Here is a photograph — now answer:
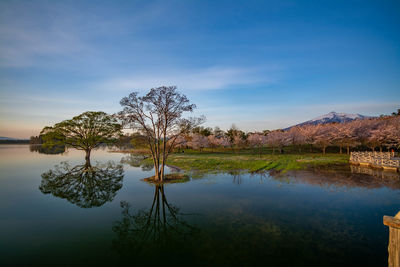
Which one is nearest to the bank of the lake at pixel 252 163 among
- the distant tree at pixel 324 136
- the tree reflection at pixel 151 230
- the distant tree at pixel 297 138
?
the distant tree at pixel 324 136

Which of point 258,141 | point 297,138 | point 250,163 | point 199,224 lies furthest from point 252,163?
point 297,138

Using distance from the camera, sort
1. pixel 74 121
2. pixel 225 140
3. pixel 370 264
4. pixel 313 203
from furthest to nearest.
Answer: pixel 225 140 → pixel 74 121 → pixel 313 203 → pixel 370 264

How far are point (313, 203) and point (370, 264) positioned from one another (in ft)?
28.2

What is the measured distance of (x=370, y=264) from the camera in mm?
8703

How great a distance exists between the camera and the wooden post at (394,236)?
544 centimetres

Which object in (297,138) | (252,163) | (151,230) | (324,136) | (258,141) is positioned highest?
(324,136)

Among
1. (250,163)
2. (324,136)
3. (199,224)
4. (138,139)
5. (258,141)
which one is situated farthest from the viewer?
(258,141)

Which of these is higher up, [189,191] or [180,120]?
[180,120]

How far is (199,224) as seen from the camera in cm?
1306

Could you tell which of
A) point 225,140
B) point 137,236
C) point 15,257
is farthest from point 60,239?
point 225,140

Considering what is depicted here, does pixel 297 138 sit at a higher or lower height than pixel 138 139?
higher

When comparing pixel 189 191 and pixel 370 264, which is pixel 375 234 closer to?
pixel 370 264

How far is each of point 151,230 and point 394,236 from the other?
11.5 m

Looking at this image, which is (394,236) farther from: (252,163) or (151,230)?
(252,163)
